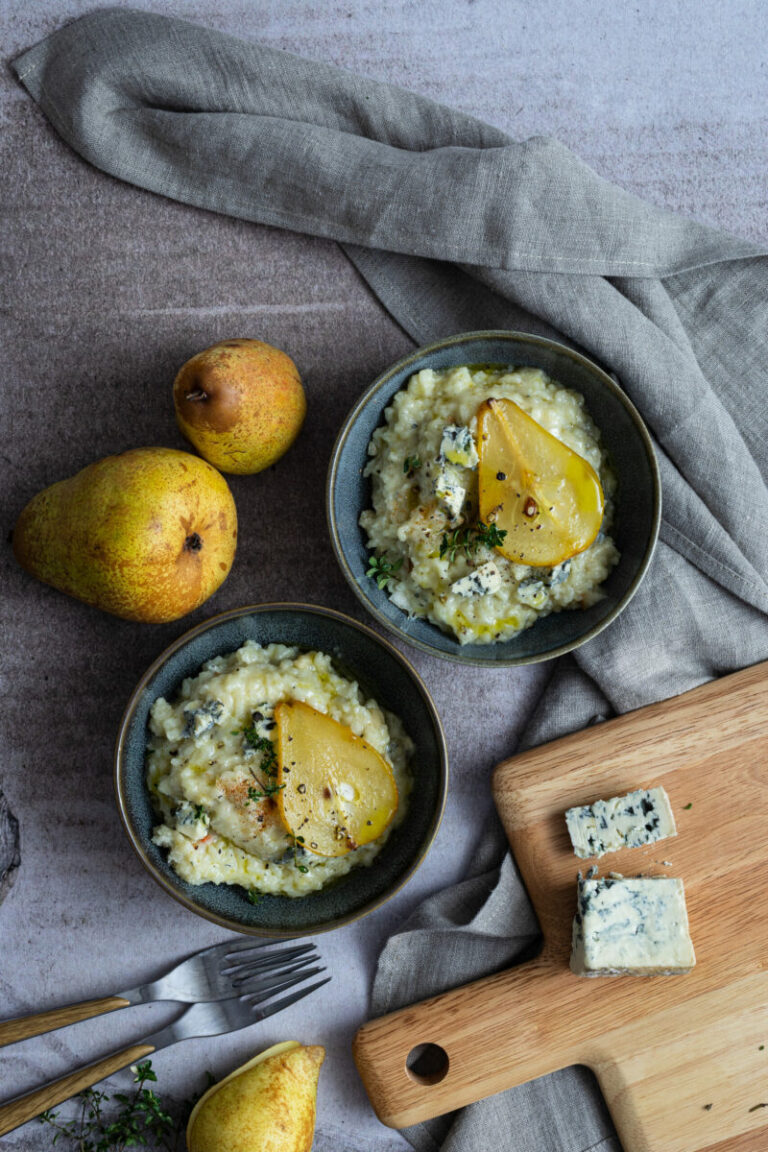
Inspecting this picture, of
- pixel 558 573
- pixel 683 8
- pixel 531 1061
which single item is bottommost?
pixel 531 1061

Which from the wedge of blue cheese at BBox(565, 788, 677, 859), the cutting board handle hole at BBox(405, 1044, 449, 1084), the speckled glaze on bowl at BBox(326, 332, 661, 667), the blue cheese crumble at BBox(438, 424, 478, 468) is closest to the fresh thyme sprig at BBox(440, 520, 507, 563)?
the blue cheese crumble at BBox(438, 424, 478, 468)

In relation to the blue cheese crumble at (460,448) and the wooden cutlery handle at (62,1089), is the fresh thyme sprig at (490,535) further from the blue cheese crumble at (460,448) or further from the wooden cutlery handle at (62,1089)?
the wooden cutlery handle at (62,1089)

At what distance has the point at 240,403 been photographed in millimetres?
2332

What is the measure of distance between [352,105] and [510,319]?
0.79 meters

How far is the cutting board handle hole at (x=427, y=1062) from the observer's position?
8.87 ft

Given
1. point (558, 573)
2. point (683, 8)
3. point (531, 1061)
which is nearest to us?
point (558, 573)

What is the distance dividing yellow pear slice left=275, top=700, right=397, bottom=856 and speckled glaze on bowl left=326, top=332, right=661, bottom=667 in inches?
12.9

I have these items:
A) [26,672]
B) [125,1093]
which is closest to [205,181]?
[26,672]

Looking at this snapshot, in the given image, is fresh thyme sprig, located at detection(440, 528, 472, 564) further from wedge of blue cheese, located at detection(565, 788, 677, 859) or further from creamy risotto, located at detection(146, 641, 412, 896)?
wedge of blue cheese, located at detection(565, 788, 677, 859)

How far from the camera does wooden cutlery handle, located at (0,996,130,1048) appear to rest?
8.55ft

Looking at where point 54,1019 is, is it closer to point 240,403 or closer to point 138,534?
point 138,534

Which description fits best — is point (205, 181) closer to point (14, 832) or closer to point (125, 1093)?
point (14, 832)

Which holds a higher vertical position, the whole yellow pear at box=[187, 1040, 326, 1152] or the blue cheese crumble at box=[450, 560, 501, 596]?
the blue cheese crumble at box=[450, 560, 501, 596]

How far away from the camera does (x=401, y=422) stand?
8.09 ft
